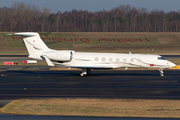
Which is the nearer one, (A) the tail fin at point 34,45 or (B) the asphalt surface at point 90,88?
(B) the asphalt surface at point 90,88

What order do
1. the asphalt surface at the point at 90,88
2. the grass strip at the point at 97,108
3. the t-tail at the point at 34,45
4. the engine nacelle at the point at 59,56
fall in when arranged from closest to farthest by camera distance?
the grass strip at the point at 97,108 < the asphalt surface at the point at 90,88 < the engine nacelle at the point at 59,56 < the t-tail at the point at 34,45

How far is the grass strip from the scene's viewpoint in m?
14.3

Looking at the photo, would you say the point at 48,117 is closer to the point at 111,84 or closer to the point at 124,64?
the point at 111,84

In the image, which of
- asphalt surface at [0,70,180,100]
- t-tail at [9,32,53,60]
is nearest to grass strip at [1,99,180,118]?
asphalt surface at [0,70,180,100]

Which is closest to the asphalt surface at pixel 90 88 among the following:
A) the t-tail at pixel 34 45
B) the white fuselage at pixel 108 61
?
the white fuselage at pixel 108 61

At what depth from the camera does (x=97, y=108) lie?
1527 cm

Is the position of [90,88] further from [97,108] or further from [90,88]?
[97,108]

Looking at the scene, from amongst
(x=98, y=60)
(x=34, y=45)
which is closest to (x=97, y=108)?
(x=98, y=60)

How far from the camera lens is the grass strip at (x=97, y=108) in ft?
46.9

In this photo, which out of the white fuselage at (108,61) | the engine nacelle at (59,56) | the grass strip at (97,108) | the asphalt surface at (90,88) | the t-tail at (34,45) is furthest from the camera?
the t-tail at (34,45)

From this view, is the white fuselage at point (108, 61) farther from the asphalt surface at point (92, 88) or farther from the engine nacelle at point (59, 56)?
the asphalt surface at point (92, 88)

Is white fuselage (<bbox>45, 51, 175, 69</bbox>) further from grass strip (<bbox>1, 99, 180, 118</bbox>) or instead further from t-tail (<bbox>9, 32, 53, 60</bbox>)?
grass strip (<bbox>1, 99, 180, 118</bbox>)

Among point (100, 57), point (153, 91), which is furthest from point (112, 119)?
point (100, 57)

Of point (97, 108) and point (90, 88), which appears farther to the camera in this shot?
point (90, 88)
